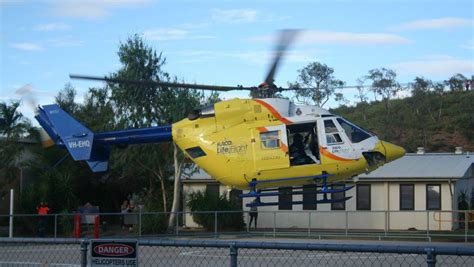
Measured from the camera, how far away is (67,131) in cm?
2286

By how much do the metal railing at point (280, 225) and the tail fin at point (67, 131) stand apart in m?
5.56

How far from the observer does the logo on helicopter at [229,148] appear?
68.2ft

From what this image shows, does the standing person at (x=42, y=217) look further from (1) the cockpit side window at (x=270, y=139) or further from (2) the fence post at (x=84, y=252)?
(2) the fence post at (x=84, y=252)

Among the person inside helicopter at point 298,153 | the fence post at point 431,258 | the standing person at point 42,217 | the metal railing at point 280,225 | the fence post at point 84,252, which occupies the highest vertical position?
the person inside helicopter at point 298,153

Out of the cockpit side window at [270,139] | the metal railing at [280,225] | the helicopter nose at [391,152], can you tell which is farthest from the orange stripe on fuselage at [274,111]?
the metal railing at [280,225]

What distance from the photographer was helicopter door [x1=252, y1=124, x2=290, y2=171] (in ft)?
66.7

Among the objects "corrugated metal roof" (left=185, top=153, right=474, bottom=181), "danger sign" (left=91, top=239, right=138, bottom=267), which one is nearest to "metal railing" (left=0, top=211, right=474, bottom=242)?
"corrugated metal roof" (left=185, top=153, right=474, bottom=181)

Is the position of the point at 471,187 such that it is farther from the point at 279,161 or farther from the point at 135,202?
the point at 279,161

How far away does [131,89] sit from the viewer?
39156 mm

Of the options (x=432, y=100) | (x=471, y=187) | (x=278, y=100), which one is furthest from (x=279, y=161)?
(x=432, y=100)

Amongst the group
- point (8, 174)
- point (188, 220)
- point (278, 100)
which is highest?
point (278, 100)

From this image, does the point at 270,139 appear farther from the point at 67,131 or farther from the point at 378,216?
the point at 378,216

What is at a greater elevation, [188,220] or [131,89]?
[131,89]

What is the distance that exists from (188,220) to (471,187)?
1590 centimetres
